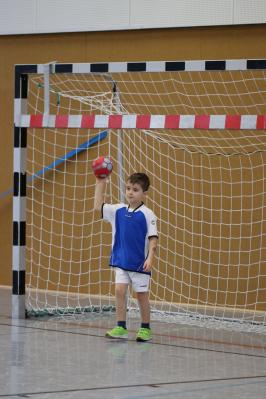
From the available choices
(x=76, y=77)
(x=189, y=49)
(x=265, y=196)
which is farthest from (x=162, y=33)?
(x=265, y=196)

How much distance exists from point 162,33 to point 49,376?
6.45 meters

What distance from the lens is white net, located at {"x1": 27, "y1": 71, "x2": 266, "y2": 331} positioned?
11234 mm

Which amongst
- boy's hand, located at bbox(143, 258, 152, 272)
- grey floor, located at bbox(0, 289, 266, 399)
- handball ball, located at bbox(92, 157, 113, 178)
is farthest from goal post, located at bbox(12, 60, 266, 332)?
boy's hand, located at bbox(143, 258, 152, 272)

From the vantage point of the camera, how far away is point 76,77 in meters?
12.9

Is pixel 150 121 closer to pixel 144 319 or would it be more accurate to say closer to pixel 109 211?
pixel 109 211

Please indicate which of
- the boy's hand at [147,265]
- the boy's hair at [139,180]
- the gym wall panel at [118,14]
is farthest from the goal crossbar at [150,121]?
the gym wall panel at [118,14]

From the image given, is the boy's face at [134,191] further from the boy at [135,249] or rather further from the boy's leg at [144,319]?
the boy's leg at [144,319]

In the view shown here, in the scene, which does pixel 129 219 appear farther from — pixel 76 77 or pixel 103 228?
pixel 76 77

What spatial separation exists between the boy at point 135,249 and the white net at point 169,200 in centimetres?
174

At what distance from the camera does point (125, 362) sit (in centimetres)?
739

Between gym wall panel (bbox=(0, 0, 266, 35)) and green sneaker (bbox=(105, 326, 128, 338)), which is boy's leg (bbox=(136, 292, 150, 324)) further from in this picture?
gym wall panel (bbox=(0, 0, 266, 35))

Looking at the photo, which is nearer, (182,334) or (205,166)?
(182,334)

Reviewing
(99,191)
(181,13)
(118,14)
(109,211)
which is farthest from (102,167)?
(118,14)

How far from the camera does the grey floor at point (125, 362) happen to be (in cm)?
626
